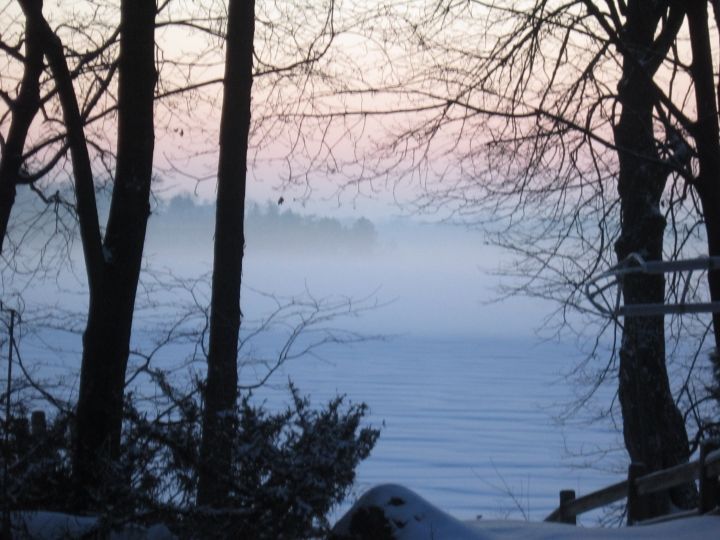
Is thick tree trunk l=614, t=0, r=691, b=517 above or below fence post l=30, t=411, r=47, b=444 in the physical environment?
above

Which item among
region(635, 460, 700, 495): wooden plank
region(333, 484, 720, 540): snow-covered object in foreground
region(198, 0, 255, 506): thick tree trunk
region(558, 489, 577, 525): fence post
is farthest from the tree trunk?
region(333, 484, 720, 540): snow-covered object in foreground

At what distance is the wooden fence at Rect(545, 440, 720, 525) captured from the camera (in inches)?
335

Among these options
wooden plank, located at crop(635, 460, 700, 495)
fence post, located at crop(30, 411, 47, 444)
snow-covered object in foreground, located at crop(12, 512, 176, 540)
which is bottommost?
snow-covered object in foreground, located at crop(12, 512, 176, 540)

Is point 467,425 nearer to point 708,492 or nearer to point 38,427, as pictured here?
point 708,492

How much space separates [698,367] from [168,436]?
1111 centimetres

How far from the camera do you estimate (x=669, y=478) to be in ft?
30.2

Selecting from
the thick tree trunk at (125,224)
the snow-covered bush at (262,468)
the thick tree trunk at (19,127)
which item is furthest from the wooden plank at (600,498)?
the thick tree trunk at (19,127)

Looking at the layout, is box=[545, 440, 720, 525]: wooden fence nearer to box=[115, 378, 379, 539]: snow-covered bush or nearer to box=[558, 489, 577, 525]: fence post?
box=[558, 489, 577, 525]: fence post

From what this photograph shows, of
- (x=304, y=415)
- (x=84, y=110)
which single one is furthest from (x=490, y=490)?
(x=304, y=415)

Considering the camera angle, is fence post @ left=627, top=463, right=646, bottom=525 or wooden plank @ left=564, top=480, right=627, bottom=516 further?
wooden plank @ left=564, top=480, right=627, bottom=516

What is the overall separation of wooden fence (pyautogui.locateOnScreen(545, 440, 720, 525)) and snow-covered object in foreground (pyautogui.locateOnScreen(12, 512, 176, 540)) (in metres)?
4.53

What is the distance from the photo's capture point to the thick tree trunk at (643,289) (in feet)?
44.3

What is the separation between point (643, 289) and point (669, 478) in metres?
4.84

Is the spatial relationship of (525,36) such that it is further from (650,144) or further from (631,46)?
(650,144)
